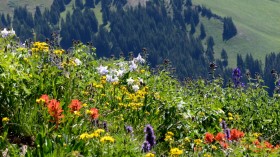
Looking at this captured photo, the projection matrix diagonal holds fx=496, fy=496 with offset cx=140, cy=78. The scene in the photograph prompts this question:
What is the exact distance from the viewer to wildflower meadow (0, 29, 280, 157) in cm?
647

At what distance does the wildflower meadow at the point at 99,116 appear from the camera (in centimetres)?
647

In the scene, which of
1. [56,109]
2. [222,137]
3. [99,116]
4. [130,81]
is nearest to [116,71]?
[130,81]

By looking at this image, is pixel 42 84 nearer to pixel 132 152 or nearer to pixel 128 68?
pixel 132 152

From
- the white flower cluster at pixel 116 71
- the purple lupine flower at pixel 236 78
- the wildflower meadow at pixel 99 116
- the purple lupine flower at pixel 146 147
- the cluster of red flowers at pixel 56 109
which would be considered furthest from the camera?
the purple lupine flower at pixel 236 78

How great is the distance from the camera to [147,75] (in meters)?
12.9

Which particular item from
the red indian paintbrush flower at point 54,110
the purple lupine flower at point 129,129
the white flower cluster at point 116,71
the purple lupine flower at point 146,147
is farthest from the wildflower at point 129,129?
the white flower cluster at point 116,71

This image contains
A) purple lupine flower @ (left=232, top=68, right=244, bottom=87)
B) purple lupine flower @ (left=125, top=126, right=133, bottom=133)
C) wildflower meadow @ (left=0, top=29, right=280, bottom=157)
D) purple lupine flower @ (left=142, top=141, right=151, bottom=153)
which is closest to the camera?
wildflower meadow @ (left=0, top=29, right=280, bottom=157)

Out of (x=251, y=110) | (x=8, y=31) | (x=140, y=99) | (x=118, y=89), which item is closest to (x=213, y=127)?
(x=140, y=99)

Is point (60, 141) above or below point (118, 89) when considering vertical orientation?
below

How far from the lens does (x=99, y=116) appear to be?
8211 millimetres

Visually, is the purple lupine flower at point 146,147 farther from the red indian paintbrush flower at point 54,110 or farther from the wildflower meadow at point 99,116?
the red indian paintbrush flower at point 54,110

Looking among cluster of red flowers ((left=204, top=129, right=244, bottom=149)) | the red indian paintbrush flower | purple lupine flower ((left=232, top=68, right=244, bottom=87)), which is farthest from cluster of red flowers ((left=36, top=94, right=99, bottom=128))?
purple lupine flower ((left=232, top=68, right=244, bottom=87))

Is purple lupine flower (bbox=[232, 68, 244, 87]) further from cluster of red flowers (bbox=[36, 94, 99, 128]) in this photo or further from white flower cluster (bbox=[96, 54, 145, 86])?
cluster of red flowers (bbox=[36, 94, 99, 128])

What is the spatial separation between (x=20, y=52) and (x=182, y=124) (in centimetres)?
323
